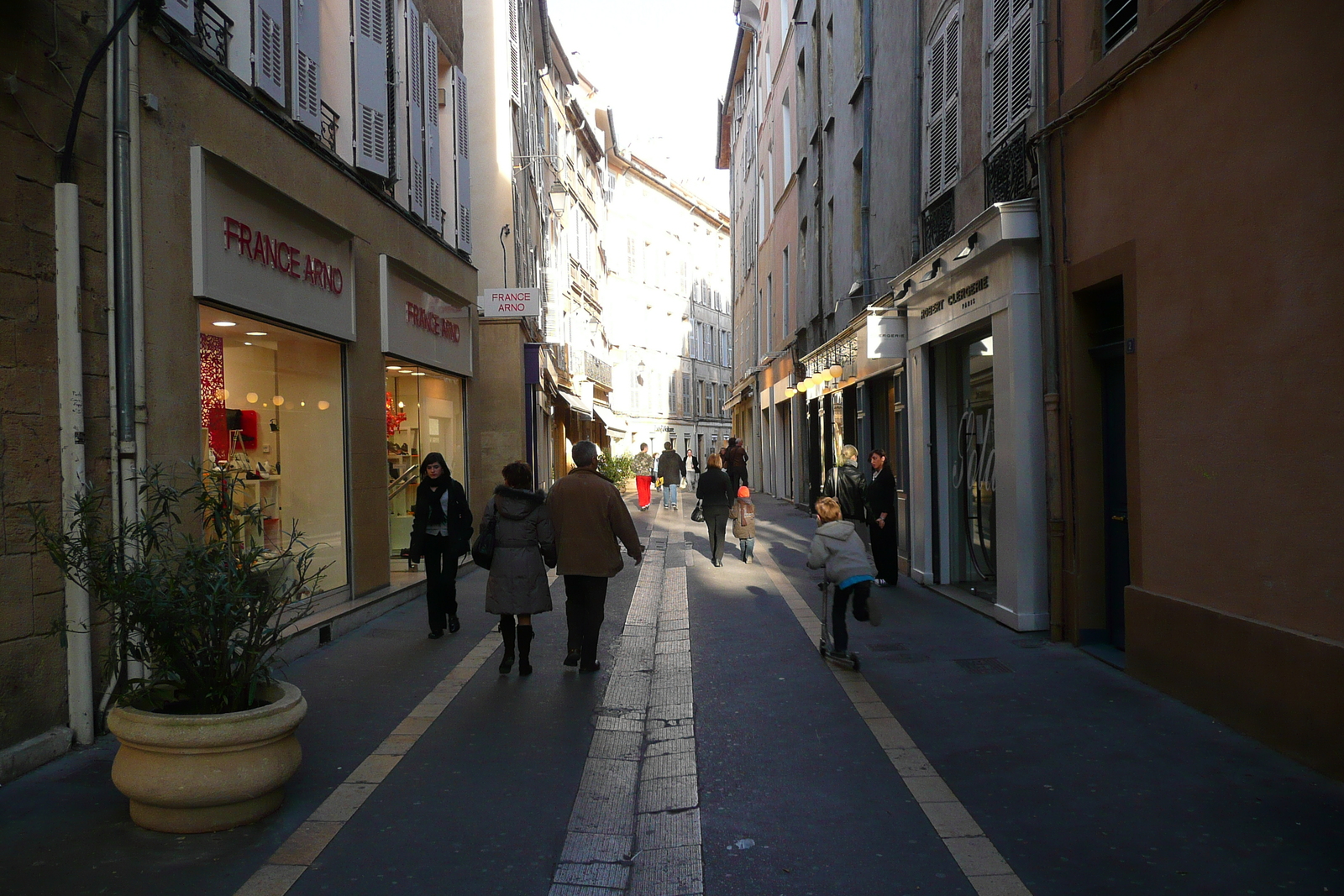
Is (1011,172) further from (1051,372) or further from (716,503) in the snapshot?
(716,503)

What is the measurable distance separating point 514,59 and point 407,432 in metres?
11.0

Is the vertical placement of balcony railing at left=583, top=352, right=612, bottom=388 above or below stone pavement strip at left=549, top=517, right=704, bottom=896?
above

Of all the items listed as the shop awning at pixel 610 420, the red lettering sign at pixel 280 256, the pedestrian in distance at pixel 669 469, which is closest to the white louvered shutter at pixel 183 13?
the red lettering sign at pixel 280 256

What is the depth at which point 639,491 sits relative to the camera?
28.5 metres

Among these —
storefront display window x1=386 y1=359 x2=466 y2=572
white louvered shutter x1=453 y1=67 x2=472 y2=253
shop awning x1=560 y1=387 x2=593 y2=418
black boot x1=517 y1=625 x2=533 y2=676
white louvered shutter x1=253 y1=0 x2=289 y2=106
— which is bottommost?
black boot x1=517 y1=625 x2=533 y2=676

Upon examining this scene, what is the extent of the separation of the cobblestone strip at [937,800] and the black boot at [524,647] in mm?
2182

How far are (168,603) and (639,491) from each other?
949 inches

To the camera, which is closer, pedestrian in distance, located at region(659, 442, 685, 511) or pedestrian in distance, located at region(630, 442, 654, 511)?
pedestrian in distance, located at region(659, 442, 685, 511)

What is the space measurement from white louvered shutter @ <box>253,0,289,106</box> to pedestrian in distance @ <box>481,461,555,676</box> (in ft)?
12.4

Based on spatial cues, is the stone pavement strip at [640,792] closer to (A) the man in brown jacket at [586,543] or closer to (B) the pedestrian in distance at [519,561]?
(A) the man in brown jacket at [586,543]

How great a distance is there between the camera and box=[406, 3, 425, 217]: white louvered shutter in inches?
484

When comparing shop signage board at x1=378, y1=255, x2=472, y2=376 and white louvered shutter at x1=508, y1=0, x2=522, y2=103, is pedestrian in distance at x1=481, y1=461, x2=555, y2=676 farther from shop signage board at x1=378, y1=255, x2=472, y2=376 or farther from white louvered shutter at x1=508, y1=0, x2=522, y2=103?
white louvered shutter at x1=508, y1=0, x2=522, y2=103

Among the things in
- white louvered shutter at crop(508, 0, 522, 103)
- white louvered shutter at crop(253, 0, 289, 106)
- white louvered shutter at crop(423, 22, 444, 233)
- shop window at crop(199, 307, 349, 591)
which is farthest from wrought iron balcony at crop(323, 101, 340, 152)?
white louvered shutter at crop(508, 0, 522, 103)

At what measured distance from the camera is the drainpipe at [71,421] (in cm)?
564
